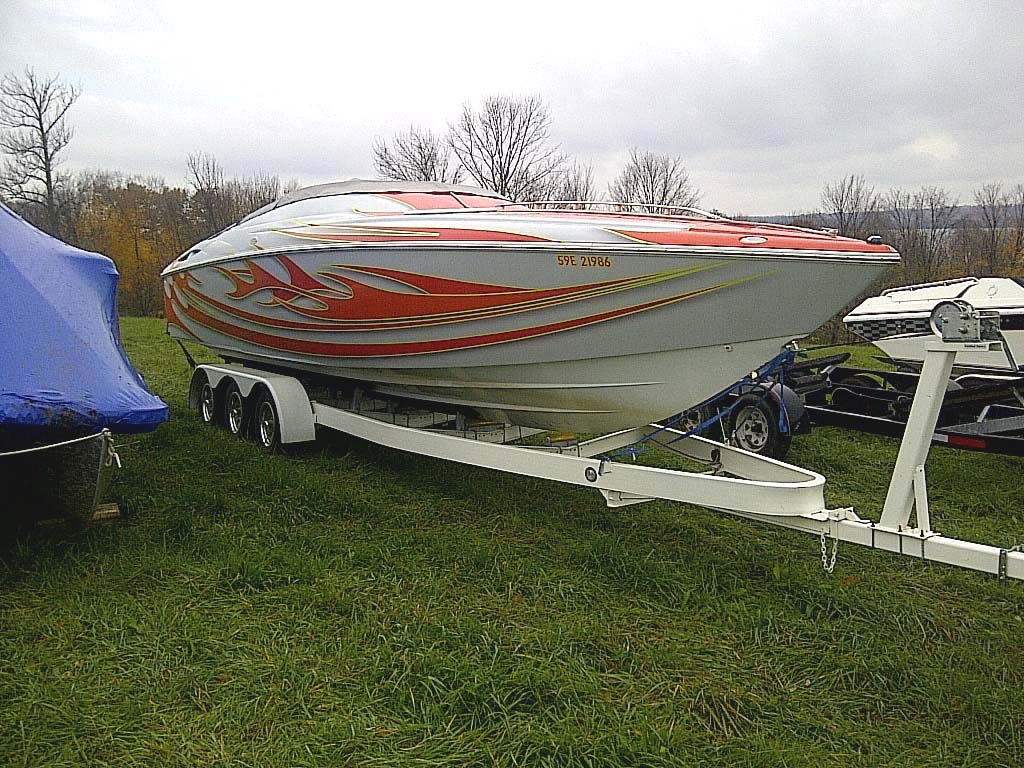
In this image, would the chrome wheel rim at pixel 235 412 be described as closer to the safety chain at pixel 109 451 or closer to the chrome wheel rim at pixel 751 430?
the safety chain at pixel 109 451

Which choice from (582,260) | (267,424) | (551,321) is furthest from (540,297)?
(267,424)

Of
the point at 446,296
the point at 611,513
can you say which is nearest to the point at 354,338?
the point at 446,296

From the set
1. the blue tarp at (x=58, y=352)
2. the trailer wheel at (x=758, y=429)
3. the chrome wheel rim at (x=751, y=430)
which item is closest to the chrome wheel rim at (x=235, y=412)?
the blue tarp at (x=58, y=352)

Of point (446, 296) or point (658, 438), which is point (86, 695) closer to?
point (446, 296)

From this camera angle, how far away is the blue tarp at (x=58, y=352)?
11.1 feet

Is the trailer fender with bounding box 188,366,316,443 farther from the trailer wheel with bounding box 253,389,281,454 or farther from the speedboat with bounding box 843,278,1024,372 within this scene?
the speedboat with bounding box 843,278,1024,372

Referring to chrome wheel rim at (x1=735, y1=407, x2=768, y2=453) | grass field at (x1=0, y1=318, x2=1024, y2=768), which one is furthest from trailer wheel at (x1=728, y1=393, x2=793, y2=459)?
grass field at (x1=0, y1=318, x2=1024, y2=768)

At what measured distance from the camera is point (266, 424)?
218 inches

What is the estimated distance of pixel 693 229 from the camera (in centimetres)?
377

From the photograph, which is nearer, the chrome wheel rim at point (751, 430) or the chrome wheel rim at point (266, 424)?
the chrome wheel rim at point (266, 424)

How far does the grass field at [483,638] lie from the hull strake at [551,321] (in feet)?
2.29

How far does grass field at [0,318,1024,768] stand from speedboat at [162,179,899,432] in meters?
0.73

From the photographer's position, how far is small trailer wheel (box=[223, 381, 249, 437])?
225 inches

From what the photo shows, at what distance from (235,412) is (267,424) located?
2.00ft
